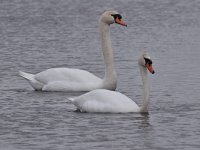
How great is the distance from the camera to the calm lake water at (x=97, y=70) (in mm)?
13766

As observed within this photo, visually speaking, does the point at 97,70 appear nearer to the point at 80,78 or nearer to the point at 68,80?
the point at 68,80

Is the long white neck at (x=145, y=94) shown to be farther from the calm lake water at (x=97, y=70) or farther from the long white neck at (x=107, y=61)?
the long white neck at (x=107, y=61)

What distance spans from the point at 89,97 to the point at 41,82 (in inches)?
119

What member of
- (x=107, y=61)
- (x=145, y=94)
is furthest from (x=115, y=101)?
(x=107, y=61)

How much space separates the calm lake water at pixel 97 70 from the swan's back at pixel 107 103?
0.46ft

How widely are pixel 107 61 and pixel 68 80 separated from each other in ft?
3.00

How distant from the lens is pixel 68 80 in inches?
726

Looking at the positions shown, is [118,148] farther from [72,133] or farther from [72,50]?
[72,50]

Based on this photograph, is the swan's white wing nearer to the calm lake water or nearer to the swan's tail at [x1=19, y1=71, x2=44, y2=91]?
the swan's tail at [x1=19, y1=71, x2=44, y2=91]

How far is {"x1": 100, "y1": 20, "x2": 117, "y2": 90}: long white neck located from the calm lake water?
1.30 feet

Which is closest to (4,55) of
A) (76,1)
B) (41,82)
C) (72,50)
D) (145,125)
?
(72,50)

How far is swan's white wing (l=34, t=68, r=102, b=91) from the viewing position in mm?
18188

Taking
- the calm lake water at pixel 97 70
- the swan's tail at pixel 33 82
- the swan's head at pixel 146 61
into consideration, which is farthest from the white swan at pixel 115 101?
the swan's tail at pixel 33 82

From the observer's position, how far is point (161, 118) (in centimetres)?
1520
